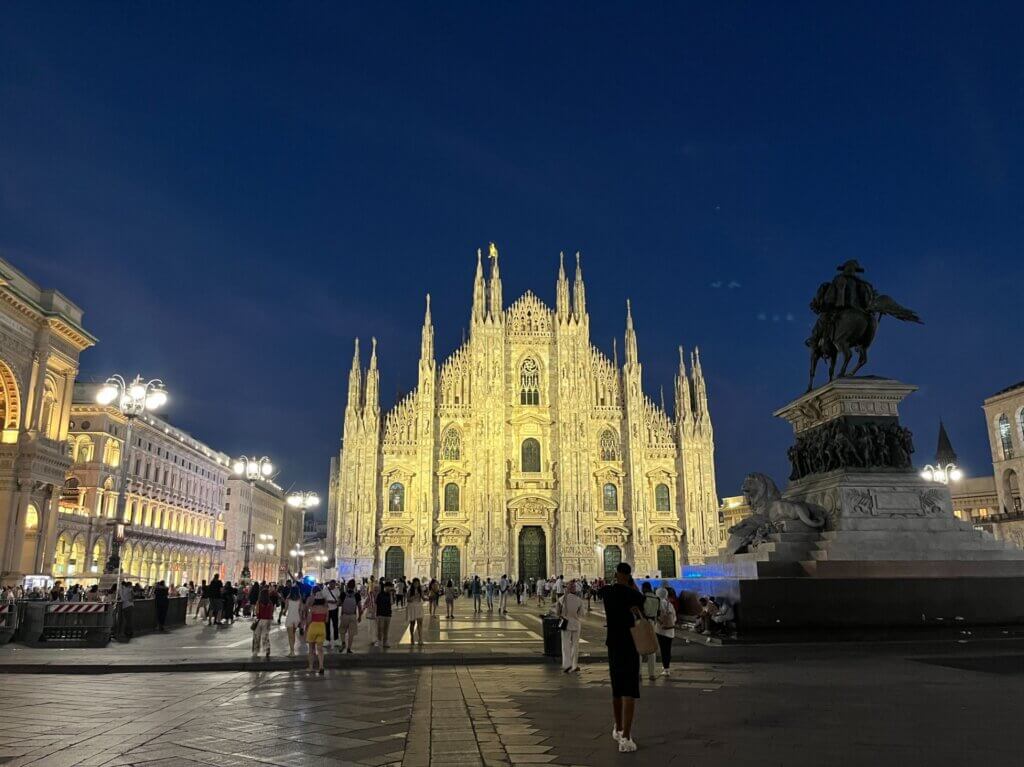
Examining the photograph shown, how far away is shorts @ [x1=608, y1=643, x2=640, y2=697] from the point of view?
17.9 feet

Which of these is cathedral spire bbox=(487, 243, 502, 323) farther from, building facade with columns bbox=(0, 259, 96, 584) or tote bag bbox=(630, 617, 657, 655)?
tote bag bbox=(630, 617, 657, 655)

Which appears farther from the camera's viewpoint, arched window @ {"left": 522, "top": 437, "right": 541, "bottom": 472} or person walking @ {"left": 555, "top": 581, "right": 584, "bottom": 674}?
arched window @ {"left": 522, "top": 437, "right": 541, "bottom": 472}

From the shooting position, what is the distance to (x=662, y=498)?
50.4 meters

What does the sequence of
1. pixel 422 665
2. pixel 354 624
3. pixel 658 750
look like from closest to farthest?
1. pixel 658 750
2. pixel 422 665
3. pixel 354 624

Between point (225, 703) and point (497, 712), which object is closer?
point (497, 712)

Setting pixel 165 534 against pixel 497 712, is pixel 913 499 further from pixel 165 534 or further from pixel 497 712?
pixel 165 534

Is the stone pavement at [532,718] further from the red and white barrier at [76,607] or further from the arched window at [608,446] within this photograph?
the arched window at [608,446]

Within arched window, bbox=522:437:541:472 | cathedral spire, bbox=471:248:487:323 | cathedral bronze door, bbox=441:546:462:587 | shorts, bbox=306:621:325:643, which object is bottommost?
shorts, bbox=306:621:325:643

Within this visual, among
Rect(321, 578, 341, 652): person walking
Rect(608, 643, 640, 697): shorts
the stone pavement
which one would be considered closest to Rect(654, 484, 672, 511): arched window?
Rect(321, 578, 341, 652): person walking

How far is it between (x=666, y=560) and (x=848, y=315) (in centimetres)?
3765

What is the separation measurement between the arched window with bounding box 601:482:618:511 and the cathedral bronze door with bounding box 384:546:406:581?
13837 mm

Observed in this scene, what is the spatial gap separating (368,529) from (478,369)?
501 inches

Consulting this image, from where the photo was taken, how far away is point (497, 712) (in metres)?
7.45

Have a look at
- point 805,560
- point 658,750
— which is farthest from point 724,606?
point 658,750
